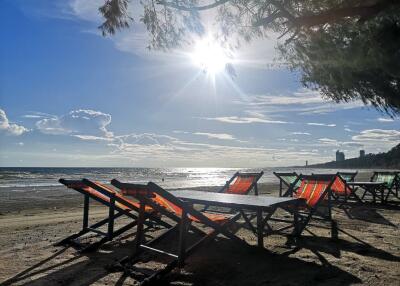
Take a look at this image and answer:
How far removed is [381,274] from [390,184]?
329 inches

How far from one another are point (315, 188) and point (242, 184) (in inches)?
57.9

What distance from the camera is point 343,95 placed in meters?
5.66

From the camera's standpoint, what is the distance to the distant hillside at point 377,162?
85.8 metres

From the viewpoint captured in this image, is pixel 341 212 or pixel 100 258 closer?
pixel 100 258

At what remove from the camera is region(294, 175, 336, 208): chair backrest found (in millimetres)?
5887

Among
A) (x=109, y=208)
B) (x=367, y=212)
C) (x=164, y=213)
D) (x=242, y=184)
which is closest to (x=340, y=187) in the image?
(x=367, y=212)

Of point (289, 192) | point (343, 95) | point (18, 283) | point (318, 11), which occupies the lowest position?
point (18, 283)

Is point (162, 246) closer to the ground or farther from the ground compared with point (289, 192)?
closer to the ground

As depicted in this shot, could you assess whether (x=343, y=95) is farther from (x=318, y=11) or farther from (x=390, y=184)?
(x=390, y=184)

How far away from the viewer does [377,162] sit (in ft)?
342

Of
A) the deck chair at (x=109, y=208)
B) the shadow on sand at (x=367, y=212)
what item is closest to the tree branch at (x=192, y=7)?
the deck chair at (x=109, y=208)

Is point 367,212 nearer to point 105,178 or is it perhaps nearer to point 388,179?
point 388,179

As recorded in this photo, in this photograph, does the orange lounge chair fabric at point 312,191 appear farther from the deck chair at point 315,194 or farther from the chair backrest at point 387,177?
the chair backrest at point 387,177

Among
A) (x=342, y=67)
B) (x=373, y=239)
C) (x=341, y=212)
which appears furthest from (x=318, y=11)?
(x=341, y=212)
